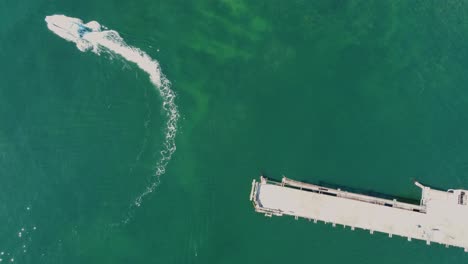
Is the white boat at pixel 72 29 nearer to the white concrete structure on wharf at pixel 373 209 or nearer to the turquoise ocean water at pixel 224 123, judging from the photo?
the turquoise ocean water at pixel 224 123

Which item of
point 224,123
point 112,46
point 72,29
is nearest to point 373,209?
point 224,123

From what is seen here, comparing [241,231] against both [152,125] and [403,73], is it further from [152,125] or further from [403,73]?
[403,73]

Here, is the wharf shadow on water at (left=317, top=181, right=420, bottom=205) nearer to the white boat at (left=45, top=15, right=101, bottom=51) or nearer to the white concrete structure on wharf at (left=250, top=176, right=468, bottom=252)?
the white concrete structure on wharf at (left=250, top=176, right=468, bottom=252)

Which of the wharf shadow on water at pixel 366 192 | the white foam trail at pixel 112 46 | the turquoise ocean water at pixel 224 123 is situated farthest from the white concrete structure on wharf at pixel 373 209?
the white foam trail at pixel 112 46

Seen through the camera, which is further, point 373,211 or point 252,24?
point 252,24

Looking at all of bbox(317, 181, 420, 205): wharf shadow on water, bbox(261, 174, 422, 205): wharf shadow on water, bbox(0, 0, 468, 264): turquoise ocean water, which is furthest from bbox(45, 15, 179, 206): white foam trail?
bbox(317, 181, 420, 205): wharf shadow on water

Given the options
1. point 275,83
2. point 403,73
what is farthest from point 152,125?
point 403,73
